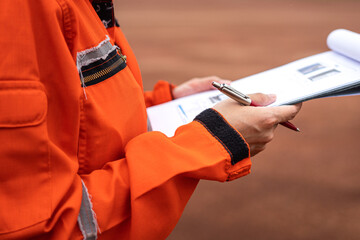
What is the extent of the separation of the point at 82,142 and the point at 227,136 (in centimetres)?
21

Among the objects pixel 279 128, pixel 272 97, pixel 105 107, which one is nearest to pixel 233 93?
pixel 272 97

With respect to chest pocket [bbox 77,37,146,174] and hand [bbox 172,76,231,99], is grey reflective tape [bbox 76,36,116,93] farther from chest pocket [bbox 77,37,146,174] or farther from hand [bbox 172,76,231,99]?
hand [bbox 172,76,231,99]

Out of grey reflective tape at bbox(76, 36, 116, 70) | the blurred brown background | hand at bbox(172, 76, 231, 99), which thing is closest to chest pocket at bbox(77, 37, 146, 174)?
grey reflective tape at bbox(76, 36, 116, 70)

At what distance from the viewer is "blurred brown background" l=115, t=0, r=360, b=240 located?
1.23 m

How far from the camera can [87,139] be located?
19.8 inches

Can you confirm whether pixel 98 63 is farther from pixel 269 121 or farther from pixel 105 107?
pixel 269 121

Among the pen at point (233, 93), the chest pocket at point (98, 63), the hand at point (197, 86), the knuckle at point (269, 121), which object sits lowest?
the hand at point (197, 86)

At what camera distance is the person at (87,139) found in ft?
1.33

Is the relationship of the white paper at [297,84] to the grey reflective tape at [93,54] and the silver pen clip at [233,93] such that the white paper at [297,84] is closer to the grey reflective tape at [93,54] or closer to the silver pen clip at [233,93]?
the silver pen clip at [233,93]

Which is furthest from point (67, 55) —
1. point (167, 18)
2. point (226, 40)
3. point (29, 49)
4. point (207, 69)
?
point (167, 18)

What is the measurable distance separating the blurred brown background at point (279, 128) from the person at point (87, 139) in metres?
0.71

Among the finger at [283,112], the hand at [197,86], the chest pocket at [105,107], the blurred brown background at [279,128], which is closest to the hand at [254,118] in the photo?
the finger at [283,112]

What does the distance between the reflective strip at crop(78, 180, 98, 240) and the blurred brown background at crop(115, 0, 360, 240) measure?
0.75 metres

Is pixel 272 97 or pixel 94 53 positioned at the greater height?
pixel 94 53
